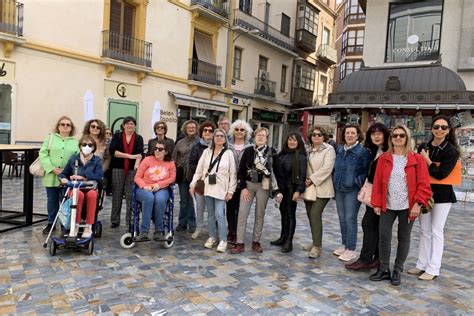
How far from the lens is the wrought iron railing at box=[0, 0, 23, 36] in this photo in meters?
11.3

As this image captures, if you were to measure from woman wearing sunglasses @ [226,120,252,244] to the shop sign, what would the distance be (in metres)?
18.2

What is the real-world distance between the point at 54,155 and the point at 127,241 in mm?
1546

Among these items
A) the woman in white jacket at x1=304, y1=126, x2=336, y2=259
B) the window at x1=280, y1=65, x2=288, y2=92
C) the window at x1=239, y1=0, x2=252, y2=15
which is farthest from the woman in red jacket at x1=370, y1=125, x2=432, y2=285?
the window at x1=280, y1=65, x2=288, y2=92

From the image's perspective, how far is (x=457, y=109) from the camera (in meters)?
11.2

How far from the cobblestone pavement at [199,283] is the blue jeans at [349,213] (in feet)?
1.13

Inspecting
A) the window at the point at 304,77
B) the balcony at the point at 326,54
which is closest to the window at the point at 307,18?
the balcony at the point at 326,54

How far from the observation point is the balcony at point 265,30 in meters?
20.6

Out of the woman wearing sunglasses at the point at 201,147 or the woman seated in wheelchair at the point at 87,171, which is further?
the woman wearing sunglasses at the point at 201,147

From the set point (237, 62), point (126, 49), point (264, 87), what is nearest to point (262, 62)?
point (264, 87)

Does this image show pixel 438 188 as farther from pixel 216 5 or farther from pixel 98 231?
pixel 216 5

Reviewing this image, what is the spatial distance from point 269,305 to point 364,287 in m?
1.24

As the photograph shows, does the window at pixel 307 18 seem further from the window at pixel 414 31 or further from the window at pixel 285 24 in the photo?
the window at pixel 414 31

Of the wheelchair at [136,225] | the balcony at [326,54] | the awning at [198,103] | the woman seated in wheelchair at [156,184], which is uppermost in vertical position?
the balcony at [326,54]

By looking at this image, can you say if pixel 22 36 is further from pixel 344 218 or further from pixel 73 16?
pixel 344 218
